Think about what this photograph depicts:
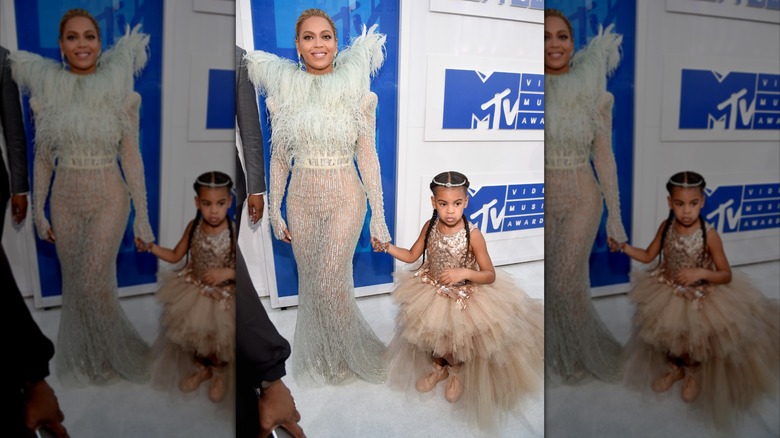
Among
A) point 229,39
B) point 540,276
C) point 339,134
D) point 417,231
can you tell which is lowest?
point 540,276

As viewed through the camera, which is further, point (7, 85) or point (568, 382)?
point (568, 382)

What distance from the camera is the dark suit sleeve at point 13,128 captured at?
160cm

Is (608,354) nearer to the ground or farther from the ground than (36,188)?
nearer to the ground

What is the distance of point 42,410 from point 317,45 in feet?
4.48

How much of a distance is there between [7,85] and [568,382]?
6.32ft

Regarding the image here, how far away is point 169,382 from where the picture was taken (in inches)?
70.4

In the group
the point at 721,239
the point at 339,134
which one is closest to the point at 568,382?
the point at 721,239

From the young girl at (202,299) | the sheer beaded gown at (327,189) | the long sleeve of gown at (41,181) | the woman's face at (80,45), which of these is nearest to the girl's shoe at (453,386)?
the sheer beaded gown at (327,189)

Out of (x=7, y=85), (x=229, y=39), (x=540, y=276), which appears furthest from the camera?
(x=540, y=276)

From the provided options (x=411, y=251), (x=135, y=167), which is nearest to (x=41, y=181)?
(x=135, y=167)

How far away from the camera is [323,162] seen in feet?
5.91

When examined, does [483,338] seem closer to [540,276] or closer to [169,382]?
[540,276]

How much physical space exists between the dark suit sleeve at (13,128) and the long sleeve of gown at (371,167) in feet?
3.16

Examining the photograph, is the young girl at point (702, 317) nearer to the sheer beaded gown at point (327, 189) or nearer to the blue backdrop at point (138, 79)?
the sheer beaded gown at point (327, 189)
